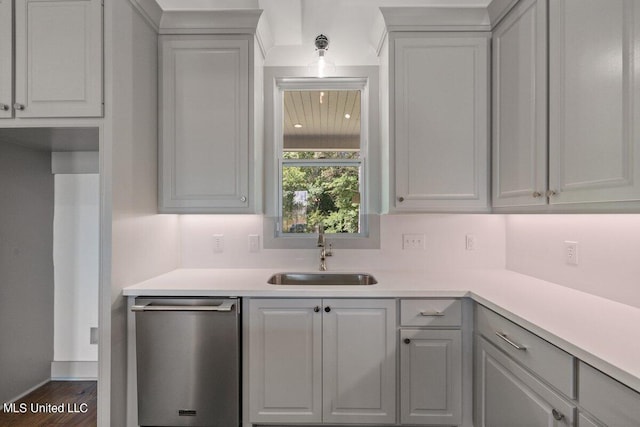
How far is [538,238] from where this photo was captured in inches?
73.9

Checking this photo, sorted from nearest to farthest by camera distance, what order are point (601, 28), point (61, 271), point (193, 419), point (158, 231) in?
point (601, 28) < point (193, 419) < point (158, 231) < point (61, 271)

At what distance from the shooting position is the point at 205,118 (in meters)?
1.90

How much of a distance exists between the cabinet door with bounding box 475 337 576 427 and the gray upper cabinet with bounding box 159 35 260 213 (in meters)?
1.60

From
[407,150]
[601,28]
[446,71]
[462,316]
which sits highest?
[446,71]

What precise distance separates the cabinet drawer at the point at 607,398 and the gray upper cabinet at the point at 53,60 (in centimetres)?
221

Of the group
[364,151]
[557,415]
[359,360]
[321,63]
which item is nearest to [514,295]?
[557,415]

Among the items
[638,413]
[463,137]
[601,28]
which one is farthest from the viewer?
[463,137]

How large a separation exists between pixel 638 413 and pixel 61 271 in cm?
307

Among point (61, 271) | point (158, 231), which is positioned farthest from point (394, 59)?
point (61, 271)

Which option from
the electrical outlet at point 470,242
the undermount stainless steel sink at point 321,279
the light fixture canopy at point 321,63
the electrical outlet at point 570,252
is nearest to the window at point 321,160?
the light fixture canopy at point 321,63

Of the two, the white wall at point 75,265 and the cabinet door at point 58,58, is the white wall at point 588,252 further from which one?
the white wall at point 75,265

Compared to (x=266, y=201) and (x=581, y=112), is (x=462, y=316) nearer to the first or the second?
(x=581, y=112)

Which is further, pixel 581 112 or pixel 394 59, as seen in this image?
pixel 394 59

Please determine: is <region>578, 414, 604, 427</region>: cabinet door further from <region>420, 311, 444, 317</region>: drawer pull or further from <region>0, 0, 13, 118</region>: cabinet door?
<region>0, 0, 13, 118</region>: cabinet door
